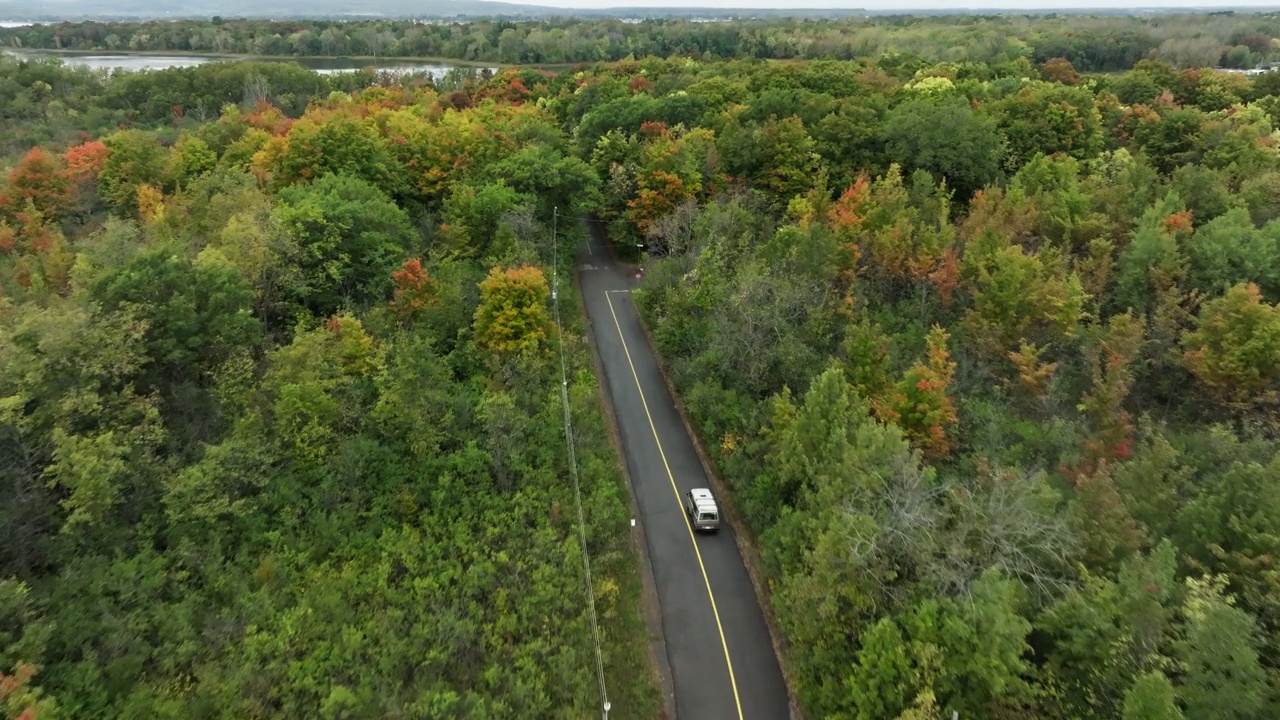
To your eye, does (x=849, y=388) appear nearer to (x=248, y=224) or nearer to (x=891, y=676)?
(x=891, y=676)

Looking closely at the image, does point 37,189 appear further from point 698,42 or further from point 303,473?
point 698,42

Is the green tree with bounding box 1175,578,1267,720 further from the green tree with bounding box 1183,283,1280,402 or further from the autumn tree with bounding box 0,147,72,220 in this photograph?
the autumn tree with bounding box 0,147,72,220

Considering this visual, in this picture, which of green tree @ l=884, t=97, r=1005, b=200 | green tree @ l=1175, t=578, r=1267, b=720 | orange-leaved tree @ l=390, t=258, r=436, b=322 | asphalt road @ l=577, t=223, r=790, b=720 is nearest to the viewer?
green tree @ l=1175, t=578, r=1267, b=720

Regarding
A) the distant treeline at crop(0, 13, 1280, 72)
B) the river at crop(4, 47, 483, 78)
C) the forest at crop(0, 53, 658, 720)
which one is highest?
the distant treeline at crop(0, 13, 1280, 72)

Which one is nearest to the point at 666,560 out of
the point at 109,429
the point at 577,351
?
the point at 577,351

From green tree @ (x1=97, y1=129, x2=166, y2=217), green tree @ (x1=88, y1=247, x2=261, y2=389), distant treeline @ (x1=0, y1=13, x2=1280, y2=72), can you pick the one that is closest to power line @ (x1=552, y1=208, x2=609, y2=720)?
green tree @ (x1=88, y1=247, x2=261, y2=389)

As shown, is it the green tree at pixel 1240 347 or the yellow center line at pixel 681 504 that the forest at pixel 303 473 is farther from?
the green tree at pixel 1240 347

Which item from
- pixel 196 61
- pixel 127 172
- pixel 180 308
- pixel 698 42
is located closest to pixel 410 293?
pixel 180 308
